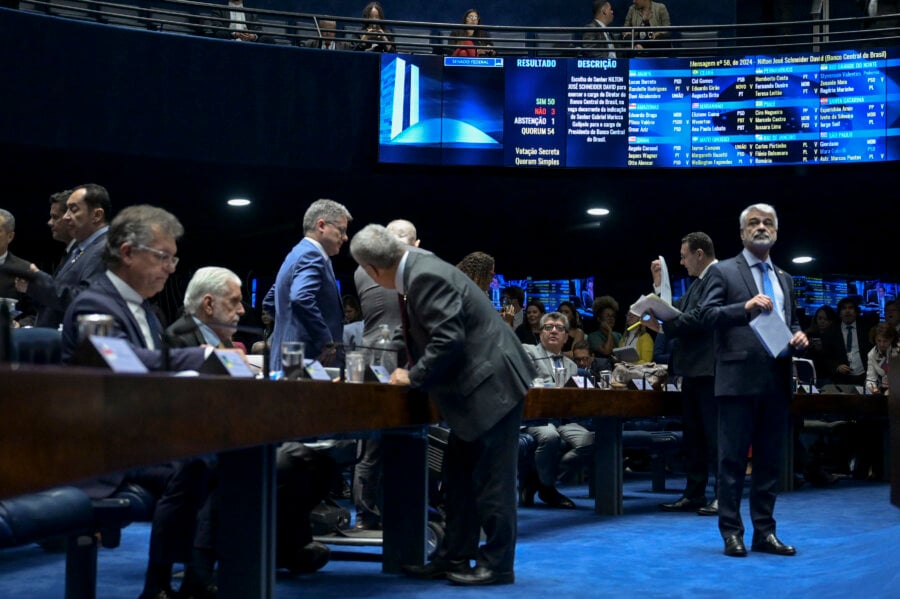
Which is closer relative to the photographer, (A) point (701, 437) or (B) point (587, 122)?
(A) point (701, 437)

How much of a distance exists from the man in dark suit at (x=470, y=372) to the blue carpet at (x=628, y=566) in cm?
20

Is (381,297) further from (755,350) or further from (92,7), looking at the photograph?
(92,7)

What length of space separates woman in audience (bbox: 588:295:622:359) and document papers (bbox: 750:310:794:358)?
12.5ft

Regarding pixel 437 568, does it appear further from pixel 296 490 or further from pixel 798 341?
pixel 798 341

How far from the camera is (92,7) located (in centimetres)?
1002

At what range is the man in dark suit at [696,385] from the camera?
5.79m

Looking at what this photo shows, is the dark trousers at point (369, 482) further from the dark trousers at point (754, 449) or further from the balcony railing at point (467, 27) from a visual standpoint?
the balcony railing at point (467, 27)

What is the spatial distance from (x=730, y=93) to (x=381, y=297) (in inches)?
213

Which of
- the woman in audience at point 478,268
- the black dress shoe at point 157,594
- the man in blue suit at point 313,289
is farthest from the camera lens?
the woman in audience at point 478,268

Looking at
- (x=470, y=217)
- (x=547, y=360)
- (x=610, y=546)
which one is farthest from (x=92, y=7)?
(x=610, y=546)

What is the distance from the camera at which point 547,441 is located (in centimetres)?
604

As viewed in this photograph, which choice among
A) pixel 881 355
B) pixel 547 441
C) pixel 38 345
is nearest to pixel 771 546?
pixel 547 441

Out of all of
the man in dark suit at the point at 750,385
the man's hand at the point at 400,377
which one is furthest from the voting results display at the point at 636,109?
the man's hand at the point at 400,377

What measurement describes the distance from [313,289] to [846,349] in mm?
6158
